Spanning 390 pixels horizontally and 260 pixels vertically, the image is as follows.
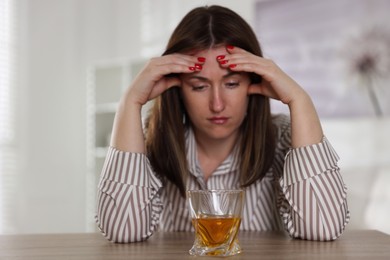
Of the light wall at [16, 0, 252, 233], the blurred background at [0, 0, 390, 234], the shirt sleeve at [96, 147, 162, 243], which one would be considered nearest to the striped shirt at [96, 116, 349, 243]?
the shirt sleeve at [96, 147, 162, 243]

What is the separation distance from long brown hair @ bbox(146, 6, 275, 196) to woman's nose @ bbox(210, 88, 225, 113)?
5.1 inches

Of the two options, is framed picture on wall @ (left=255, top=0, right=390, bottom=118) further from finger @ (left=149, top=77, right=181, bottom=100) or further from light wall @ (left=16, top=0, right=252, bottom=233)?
finger @ (left=149, top=77, right=181, bottom=100)

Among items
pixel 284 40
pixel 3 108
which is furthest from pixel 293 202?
pixel 3 108

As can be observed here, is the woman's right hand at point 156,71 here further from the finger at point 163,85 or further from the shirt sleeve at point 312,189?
the shirt sleeve at point 312,189

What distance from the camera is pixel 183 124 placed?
1.67 m

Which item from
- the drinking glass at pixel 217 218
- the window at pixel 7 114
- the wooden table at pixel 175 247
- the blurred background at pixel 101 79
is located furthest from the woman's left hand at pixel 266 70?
the window at pixel 7 114

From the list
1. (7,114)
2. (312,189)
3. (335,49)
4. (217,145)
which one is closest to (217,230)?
(312,189)

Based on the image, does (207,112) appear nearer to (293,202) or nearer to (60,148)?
(293,202)

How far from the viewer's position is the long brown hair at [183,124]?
1529 mm

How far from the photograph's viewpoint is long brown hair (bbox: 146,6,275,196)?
1.53m

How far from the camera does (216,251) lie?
102cm

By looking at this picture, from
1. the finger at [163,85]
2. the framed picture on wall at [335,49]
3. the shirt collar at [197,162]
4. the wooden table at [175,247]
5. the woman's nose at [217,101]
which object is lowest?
the wooden table at [175,247]

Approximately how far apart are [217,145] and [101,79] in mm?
2627

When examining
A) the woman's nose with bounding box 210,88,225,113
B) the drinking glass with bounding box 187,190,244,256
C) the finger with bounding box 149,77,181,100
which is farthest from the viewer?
the finger with bounding box 149,77,181,100
